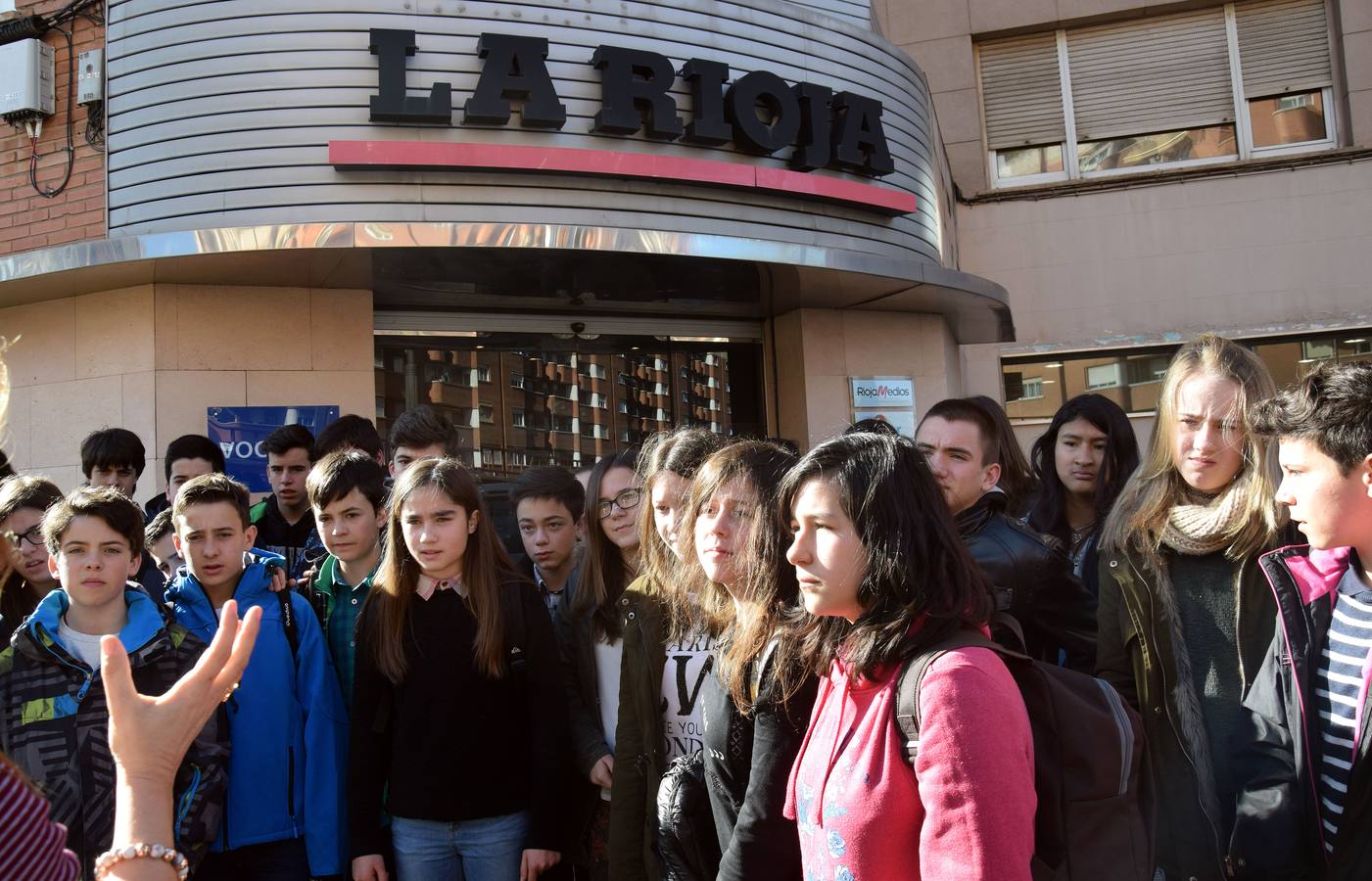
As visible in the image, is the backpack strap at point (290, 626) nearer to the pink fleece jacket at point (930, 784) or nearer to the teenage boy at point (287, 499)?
the teenage boy at point (287, 499)

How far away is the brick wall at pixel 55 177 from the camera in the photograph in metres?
7.02

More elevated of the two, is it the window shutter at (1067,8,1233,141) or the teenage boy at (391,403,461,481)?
the window shutter at (1067,8,1233,141)

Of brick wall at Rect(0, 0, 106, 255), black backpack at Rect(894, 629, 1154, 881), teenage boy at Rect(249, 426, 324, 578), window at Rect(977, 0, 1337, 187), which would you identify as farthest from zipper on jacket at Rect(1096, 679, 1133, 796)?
window at Rect(977, 0, 1337, 187)

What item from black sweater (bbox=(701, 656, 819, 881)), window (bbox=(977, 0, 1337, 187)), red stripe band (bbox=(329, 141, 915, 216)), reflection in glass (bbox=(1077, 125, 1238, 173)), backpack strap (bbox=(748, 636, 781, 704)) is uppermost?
window (bbox=(977, 0, 1337, 187))

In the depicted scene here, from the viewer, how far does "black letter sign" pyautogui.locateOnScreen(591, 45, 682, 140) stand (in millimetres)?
7035

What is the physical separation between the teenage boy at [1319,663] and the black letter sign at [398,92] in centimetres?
547

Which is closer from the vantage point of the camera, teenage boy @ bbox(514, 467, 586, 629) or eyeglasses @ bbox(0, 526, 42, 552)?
eyeglasses @ bbox(0, 526, 42, 552)

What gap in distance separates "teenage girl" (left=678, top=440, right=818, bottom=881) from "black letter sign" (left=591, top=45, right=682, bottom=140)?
15.9ft

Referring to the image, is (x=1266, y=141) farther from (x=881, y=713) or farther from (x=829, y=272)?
→ (x=881, y=713)

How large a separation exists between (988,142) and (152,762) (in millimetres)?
11614

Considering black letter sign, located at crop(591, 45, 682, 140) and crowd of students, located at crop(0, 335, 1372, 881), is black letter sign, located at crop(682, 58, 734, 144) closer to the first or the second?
black letter sign, located at crop(591, 45, 682, 140)

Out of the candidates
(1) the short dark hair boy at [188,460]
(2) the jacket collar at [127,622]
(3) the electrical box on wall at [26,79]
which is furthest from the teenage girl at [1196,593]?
(3) the electrical box on wall at [26,79]

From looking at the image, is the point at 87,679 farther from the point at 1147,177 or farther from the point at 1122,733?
the point at 1147,177

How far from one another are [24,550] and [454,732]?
1.82 m
